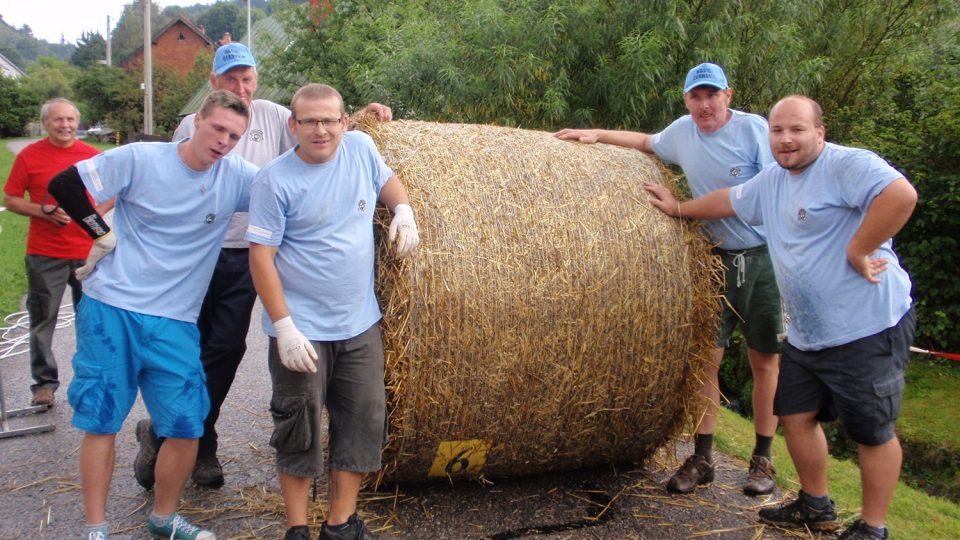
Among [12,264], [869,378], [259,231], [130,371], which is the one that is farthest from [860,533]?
[12,264]

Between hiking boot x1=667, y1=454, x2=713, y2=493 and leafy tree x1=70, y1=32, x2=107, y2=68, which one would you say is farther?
leafy tree x1=70, y1=32, x2=107, y2=68

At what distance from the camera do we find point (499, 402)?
3.79m

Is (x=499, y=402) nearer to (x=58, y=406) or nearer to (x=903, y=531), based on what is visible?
(x=903, y=531)

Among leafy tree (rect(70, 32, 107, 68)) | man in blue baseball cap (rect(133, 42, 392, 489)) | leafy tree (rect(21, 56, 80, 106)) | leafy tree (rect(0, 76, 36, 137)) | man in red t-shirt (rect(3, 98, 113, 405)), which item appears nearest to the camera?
man in blue baseball cap (rect(133, 42, 392, 489))

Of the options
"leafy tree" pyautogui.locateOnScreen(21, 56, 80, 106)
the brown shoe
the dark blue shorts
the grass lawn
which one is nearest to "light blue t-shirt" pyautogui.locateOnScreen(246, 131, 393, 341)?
the dark blue shorts

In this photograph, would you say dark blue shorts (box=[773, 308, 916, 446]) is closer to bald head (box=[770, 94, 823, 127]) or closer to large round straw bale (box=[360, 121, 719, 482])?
large round straw bale (box=[360, 121, 719, 482])

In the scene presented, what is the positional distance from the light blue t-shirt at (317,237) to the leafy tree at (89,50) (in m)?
113

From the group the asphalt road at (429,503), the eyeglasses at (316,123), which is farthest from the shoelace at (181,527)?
the eyeglasses at (316,123)

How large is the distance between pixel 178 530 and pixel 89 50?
392 feet

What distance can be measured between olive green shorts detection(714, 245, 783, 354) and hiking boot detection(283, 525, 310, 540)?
2404 mm

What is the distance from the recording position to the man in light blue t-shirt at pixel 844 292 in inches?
134

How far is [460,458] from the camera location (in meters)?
3.93

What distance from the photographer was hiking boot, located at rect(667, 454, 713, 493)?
14.0 ft

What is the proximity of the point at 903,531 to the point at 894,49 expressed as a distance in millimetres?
6472
